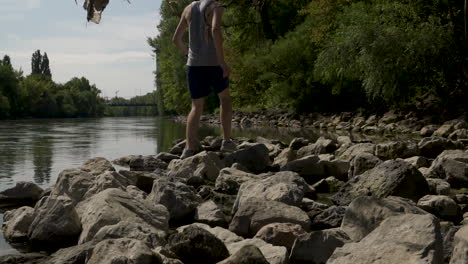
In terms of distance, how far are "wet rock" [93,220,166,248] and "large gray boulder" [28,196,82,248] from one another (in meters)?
0.45

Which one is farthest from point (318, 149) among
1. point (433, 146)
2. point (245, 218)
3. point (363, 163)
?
point (245, 218)

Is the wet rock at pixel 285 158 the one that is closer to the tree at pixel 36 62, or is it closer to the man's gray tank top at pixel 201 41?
the man's gray tank top at pixel 201 41

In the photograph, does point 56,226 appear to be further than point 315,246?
Yes

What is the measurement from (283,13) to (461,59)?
48.0 feet

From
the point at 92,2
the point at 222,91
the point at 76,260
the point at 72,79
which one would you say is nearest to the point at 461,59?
the point at 222,91

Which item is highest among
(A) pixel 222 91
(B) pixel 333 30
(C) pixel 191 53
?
(B) pixel 333 30

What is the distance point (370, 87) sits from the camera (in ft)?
60.4

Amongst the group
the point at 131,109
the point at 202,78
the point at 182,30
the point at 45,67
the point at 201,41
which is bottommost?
the point at 131,109

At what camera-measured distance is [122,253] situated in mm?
2910

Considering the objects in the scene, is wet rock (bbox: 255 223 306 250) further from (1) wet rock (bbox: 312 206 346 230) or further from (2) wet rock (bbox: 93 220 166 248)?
(2) wet rock (bbox: 93 220 166 248)

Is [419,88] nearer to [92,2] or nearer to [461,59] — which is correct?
[461,59]

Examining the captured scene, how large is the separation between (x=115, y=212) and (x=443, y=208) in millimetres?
2385

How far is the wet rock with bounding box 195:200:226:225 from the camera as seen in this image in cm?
430

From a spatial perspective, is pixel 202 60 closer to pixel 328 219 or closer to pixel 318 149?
pixel 318 149
